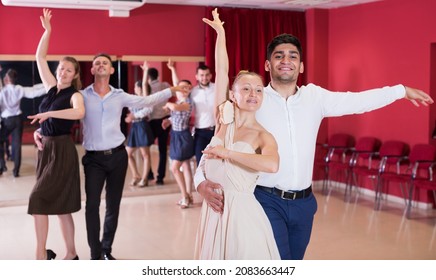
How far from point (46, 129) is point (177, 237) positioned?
1756mm

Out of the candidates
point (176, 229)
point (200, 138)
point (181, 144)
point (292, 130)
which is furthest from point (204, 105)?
point (292, 130)

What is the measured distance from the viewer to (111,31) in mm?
7922

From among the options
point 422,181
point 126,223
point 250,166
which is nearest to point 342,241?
point 422,181

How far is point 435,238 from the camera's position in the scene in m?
5.89

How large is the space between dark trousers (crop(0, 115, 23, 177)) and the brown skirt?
120 inches

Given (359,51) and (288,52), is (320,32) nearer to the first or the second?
(359,51)

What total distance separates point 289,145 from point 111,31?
5.18m

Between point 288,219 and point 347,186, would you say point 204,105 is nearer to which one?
point 347,186

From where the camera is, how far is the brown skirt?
4.67m

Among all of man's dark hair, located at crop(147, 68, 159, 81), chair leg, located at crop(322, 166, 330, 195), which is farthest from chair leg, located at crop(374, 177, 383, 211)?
man's dark hair, located at crop(147, 68, 159, 81)

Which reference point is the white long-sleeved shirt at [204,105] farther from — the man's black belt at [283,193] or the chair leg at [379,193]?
the man's black belt at [283,193]

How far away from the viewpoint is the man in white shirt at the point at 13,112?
750cm

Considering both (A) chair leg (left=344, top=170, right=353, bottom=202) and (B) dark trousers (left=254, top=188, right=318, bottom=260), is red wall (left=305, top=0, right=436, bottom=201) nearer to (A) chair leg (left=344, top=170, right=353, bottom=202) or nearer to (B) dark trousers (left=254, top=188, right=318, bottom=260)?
(A) chair leg (left=344, top=170, right=353, bottom=202)
